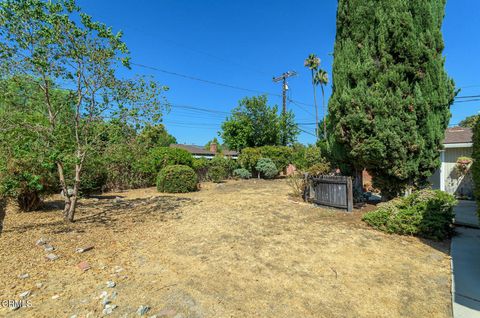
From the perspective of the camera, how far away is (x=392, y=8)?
6.02m

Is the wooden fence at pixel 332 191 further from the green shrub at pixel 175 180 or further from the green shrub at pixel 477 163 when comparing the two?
the green shrub at pixel 175 180

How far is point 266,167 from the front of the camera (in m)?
17.2

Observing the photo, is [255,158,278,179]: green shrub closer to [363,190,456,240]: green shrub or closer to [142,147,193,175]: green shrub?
[142,147,193,175]: green shrub

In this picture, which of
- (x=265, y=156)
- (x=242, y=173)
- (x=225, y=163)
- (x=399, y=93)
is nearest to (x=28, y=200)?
(x=399, y=93)

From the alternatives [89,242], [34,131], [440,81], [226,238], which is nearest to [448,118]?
[440,81]

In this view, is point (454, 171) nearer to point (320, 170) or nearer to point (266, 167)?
point (320, 170)

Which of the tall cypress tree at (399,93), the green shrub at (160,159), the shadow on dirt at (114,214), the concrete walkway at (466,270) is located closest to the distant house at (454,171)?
the tall cypress tree at (399,93)

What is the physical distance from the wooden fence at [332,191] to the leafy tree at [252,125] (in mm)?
12984

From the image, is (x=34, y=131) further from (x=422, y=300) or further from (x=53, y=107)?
(x=422, y=300)

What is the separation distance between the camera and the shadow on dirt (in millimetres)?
5004

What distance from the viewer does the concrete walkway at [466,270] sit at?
236 centimetres

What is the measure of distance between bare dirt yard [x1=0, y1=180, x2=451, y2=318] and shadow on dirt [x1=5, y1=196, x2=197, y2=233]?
0.06m

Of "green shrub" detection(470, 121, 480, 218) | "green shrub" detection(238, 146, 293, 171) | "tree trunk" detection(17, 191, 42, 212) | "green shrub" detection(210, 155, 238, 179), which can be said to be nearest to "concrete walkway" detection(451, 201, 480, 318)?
"green shrub" detection(470, 121, 480, 218)

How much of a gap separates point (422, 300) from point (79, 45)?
22.7 feet
